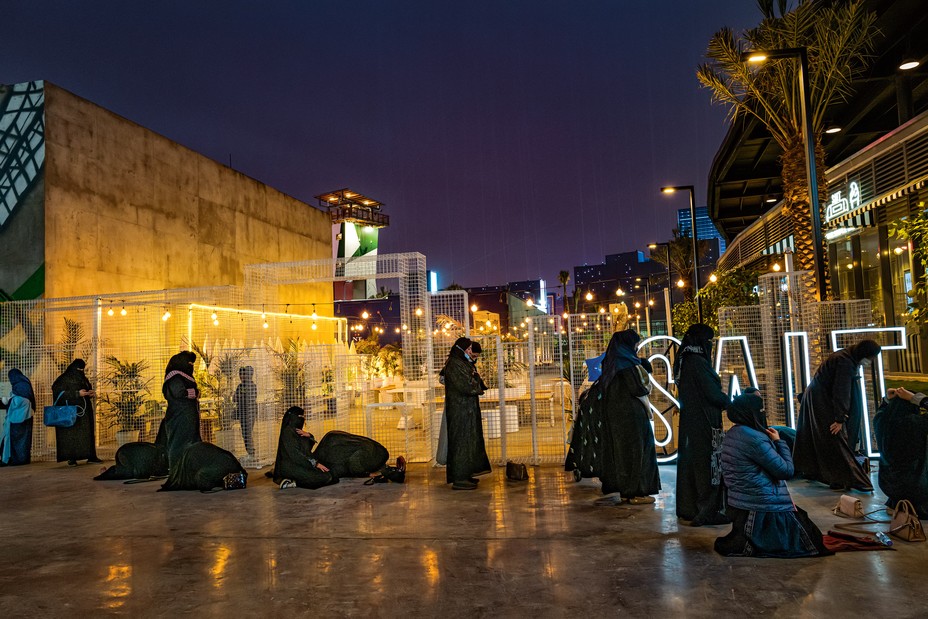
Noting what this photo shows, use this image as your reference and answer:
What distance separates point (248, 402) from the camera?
9555mm

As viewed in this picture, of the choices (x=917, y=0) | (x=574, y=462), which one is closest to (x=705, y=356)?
(x=574, y=462)

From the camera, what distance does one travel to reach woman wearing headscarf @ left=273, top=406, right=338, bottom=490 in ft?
25.7

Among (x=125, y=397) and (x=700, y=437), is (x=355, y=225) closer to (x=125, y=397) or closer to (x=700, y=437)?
(x=125, y=397)

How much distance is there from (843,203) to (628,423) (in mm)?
10511

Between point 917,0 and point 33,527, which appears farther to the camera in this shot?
point 917,0

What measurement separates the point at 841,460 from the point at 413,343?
5.16 m

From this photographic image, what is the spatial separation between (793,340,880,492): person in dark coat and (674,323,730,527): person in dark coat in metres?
1.53

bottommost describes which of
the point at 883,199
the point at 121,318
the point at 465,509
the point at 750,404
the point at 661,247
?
the point at 465,509

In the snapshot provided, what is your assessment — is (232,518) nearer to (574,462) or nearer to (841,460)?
(574,462)

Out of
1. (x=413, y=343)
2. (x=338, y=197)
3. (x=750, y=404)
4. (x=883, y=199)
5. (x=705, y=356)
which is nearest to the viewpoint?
(x=750, y=404)

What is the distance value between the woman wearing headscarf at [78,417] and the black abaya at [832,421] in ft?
32.7

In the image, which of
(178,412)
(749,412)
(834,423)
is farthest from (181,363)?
(834,423)

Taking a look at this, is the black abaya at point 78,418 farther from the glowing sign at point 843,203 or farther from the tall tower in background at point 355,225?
the tall tower in background at point 355,225

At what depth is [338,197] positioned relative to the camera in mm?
32188
